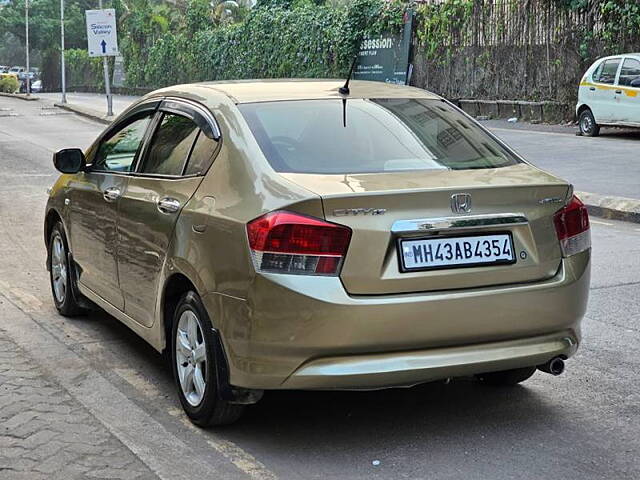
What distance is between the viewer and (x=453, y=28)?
28.3 m

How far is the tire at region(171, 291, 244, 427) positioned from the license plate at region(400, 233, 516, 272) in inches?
37.0

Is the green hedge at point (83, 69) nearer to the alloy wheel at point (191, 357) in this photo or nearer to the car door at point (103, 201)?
the car door at point (103, 201)

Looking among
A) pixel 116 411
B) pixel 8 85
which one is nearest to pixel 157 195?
pixel 116 411

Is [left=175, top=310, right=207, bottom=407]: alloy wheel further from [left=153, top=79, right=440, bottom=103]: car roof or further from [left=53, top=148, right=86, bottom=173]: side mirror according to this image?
[left=53, top=148, right=86, bottom=173]: side mirror

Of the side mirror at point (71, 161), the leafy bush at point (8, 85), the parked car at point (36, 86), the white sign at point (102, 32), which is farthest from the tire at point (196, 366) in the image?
the parked car at point (36, 86)

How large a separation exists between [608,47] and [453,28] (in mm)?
6099

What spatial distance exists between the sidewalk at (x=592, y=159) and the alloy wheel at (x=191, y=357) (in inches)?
312

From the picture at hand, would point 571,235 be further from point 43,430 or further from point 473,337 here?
point 43,430

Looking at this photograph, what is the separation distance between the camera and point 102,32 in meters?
36.4

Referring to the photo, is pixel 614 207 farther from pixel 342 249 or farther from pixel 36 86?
pixel 36 86

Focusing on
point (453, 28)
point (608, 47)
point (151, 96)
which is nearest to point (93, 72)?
point (453, 28)

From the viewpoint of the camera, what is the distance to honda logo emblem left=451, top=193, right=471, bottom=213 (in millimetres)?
4379

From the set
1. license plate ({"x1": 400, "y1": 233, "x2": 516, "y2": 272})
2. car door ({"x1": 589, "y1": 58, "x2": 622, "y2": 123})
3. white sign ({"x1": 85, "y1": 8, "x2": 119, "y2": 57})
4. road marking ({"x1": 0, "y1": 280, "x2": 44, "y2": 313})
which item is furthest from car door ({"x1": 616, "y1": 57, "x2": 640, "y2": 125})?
white sign ({"x1": 85, "y1": 8, "x2": 119, "y2": 57})

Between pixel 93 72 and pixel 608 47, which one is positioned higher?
pixel 608 47
